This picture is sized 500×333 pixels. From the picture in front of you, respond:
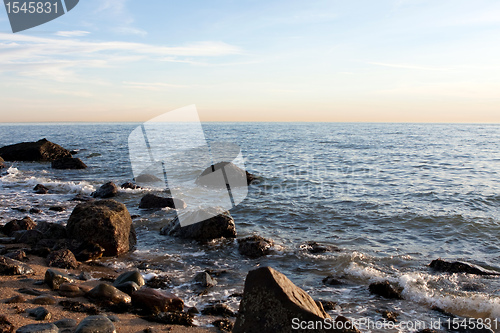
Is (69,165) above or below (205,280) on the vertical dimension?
above

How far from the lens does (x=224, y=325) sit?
204 inches

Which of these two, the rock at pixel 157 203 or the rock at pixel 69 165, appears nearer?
the rock at pixel 157 203

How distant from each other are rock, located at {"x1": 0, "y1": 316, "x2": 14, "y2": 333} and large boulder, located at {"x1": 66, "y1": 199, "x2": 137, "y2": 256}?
392cm

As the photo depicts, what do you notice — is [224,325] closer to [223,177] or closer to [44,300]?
[44,300]

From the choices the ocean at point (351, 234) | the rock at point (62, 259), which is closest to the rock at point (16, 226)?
the ocean at point (351, 234)

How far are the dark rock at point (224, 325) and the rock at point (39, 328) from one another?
2.07 metres

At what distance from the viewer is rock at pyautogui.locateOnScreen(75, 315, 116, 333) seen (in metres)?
4.28

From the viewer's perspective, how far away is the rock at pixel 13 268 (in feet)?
20.5

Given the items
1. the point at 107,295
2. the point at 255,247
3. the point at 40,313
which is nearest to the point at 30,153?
the point at 255,247

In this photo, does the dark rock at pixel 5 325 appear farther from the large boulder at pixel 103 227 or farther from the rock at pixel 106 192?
the rock at pixel 106 192

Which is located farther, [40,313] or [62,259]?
[62,259]

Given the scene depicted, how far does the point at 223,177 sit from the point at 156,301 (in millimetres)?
12849

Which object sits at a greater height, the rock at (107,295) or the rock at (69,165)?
the rock at (69,165)

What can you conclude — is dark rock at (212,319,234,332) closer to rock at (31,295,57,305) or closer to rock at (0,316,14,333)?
rock at (31,295,57,305)
